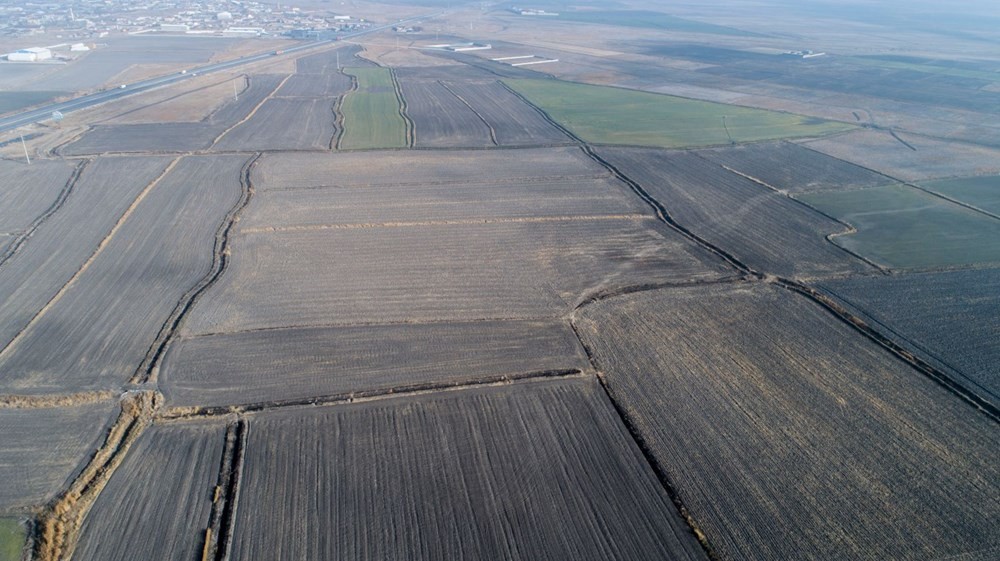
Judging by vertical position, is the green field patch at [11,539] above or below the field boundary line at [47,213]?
below

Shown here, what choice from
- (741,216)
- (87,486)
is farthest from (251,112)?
(87,486)

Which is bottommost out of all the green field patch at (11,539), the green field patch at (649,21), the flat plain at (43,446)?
the green field patch at (11,539)

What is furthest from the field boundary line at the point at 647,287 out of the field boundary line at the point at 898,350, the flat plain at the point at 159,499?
the flat plain at the point at 159,499

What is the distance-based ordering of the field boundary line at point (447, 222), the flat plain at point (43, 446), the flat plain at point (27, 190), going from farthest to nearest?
the flat plain at point (27, 190)
the field boundary line at point (447, 222)
the flat plain at point (43, 446)

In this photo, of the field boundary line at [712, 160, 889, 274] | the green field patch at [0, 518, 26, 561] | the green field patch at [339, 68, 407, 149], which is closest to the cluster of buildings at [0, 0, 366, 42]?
the green field patch at [339, 68, 407, 149]

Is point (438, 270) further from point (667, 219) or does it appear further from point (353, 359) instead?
point (667, 219)

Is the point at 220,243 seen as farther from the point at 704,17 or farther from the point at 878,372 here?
the point at 704,17

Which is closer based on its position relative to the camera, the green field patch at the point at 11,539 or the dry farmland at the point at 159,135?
the green field patch at the point at 11,539

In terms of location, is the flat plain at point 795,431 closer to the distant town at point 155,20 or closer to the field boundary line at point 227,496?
the field boundary line at point 227,496
